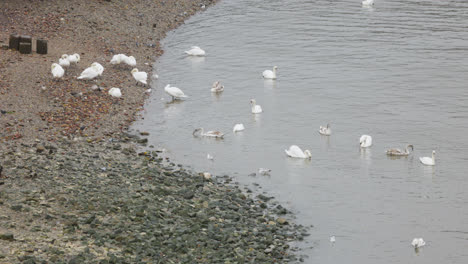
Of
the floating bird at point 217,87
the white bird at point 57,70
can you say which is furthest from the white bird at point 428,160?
the white bird at point 57,70

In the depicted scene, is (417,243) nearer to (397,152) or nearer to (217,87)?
(397,152)

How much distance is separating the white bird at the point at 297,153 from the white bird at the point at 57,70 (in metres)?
8.58

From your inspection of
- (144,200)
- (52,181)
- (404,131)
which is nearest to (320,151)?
(404,131)

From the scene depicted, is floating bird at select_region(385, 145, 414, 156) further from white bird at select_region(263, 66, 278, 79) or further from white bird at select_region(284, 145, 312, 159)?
white bird at select_region(263, 66, 278, 79)

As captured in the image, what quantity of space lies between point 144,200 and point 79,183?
5.33ft

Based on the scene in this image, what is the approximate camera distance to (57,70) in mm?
23203

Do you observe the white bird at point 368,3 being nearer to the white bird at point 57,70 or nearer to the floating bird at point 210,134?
the floating bird at point 210,134

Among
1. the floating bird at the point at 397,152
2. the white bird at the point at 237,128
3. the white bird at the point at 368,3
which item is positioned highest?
the white bird at the point at 368,3

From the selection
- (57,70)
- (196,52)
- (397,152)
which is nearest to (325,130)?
(397,152)

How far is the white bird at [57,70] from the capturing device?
2316 cm

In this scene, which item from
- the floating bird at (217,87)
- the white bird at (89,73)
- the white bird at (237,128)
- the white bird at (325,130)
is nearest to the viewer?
the white bird at (325,130)

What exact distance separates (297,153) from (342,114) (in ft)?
15.8

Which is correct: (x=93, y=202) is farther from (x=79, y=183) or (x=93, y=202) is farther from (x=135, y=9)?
(x=135, y=9)

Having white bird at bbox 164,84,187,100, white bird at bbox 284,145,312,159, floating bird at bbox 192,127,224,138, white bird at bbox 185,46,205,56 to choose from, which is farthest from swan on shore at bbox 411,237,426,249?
white bird at bbox 185,46,205,56
